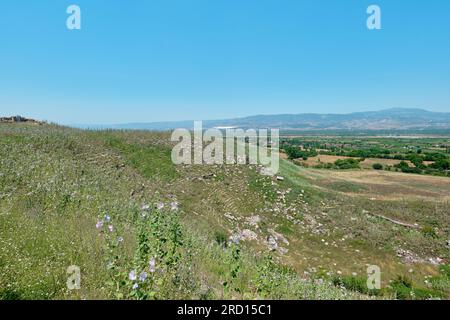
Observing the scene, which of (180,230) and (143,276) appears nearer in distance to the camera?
(143,276)

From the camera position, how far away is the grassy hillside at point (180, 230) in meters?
4.11

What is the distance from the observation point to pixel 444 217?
18.3 meters

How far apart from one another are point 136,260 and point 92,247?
1.70 m

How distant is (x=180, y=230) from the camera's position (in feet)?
15.8

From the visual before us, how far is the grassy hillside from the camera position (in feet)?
13.5

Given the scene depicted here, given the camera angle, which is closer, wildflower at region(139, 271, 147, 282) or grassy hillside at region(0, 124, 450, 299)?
wildflower at region(139, 271, 147, 282)

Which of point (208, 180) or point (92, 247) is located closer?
point (92, 247)

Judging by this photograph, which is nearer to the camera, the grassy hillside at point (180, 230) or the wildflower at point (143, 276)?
the wildflower at point (143, 276)

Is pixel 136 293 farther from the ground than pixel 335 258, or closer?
farther from the ground
